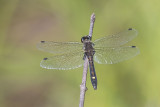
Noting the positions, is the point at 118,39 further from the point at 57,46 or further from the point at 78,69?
the point at 78,69

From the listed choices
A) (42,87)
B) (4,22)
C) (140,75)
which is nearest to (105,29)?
(140,75)

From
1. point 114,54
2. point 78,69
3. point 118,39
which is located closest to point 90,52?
point 114,54

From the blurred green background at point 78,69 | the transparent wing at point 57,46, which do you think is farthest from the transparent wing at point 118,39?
the blurred green background at point 78,69

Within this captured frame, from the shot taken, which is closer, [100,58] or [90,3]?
[100,58]

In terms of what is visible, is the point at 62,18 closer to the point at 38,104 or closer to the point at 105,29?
the point at 105,29

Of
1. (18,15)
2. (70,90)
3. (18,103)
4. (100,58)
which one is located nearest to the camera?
(100,58)

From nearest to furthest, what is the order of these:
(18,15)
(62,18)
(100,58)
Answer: (100,58), (62,18), (18,15)

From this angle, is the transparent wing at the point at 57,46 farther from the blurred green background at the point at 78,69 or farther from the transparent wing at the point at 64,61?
the blurred green background at the point at 78,69
